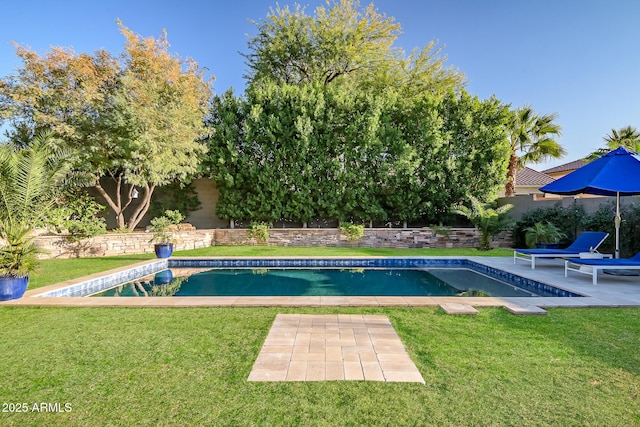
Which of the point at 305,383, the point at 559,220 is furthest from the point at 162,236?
the point at 559,220

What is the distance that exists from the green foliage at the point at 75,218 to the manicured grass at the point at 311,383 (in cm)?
798

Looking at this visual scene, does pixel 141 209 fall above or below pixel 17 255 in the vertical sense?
above

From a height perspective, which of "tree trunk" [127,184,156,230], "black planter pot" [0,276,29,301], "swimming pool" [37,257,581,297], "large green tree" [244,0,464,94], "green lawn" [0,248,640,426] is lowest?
"swimming pool" [37,257,581,297]

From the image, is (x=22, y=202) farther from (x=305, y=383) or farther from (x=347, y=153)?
(x=347, y=153)

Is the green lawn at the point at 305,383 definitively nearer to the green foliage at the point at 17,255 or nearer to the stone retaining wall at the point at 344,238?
the green foliage at the point at 17,255

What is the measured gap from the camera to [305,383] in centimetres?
312

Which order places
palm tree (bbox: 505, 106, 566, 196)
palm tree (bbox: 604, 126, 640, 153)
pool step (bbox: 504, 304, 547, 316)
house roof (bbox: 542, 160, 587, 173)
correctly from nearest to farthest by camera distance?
pool step (bbox: 504, 304, 547, 316) → palm tree (bbox: 505, 106, 566, 196) → palm tree (bbox: 604, 126, 640, 153) → house roof (bbox: 542, 160, 587, 173)

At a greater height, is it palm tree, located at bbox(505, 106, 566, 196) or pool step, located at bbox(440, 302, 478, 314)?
palm tree, located at bbox(505, 106, 566, 196)

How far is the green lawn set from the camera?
8.68 feet

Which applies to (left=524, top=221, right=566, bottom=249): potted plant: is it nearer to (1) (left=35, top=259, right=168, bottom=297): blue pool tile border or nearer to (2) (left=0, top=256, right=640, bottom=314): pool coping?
(2) (left=0, top=256, right=640, bottom=314): pool coping

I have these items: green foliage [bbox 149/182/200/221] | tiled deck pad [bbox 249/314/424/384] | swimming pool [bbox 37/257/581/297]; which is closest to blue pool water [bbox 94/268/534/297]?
swimming pool [bbox 37/257/581/297]

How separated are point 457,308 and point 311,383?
327 cm

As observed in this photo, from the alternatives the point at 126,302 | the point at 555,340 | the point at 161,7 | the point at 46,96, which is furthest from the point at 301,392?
the point at 161,7

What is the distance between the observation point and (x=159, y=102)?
44.2 feet
